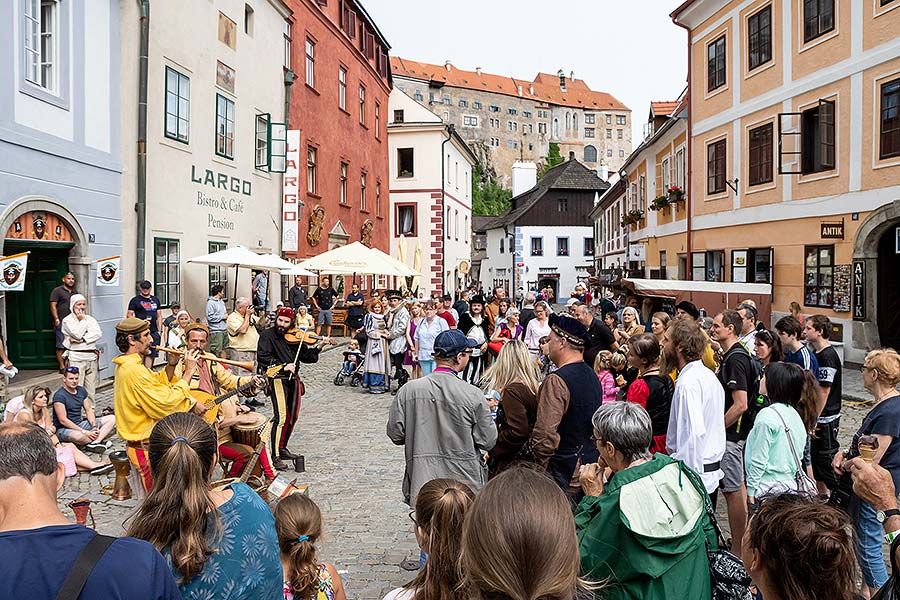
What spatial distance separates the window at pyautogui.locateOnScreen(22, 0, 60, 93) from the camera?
11.1m

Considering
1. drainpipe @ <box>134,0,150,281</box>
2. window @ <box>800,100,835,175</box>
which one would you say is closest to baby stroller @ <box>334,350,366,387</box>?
drainpipe @ <box>134,0,150,281</box>

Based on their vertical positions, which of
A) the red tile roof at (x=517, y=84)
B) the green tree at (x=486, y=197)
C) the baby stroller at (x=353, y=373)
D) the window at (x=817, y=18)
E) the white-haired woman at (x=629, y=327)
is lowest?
the baby stroller at (x=353, y=373)

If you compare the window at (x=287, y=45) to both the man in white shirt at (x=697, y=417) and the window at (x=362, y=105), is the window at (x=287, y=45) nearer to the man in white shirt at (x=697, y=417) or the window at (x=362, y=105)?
the window at (x=362, y=105)

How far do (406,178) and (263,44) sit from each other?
722 inches

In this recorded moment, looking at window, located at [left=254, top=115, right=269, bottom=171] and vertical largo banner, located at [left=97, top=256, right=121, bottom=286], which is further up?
window, located at [left=254, top=115, right=269, bottom=171]

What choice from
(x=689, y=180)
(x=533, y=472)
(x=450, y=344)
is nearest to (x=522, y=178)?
(x=689, y=180)

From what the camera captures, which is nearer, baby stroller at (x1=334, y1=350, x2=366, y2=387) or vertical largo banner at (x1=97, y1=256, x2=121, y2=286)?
vertical largo banner at (x1=97, y1=256, x2=121, y2=286)

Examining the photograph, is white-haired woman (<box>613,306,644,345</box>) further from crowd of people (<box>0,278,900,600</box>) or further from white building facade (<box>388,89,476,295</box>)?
white building facade (<box>388,89,476,295</box>)

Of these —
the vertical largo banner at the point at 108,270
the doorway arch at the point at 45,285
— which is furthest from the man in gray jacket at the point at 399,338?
the doorway arch at the point at 45,285

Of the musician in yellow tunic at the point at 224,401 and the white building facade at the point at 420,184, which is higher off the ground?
the white building facade at the point at 420,184

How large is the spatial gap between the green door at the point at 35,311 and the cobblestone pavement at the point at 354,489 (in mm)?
1328

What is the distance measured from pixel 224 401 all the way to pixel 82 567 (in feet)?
16.8

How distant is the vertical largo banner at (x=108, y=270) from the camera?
12531 mm

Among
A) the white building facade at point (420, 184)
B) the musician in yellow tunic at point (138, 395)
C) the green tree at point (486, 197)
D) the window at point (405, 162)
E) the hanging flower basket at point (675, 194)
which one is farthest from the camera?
the green tree at point (486, 197)
